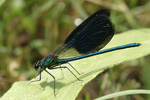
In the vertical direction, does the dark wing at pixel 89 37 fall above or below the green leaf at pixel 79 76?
above

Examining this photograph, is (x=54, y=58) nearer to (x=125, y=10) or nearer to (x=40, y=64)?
(x=40, y=64)

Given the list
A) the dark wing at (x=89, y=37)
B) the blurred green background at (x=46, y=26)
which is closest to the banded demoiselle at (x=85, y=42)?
the dark wing at (x=89, y=37)

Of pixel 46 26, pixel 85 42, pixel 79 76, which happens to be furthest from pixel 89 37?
pixel 46 26

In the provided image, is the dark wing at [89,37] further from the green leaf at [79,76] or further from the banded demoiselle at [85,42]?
the green leaf at [79,76]

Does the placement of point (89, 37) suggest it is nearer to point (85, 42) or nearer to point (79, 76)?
point (85, 42)

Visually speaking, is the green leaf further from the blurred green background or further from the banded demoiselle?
the blurred green background

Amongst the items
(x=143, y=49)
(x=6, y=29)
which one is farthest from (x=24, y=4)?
(x=143, y=49)
